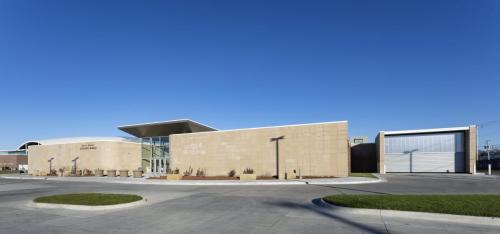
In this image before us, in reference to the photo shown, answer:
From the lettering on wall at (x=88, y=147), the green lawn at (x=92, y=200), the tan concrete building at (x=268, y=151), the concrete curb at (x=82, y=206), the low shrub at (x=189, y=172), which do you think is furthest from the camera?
the lettering on wall at (x=88, y=147)

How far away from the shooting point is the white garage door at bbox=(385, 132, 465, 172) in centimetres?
4331

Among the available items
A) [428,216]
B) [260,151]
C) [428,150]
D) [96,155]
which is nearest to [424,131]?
[428,150]

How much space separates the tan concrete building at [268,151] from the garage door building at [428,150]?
16207 mm

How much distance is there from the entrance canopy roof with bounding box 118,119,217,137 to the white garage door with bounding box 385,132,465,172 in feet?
74.2

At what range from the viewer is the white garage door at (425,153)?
142 feet

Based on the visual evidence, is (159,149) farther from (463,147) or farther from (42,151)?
(463,147)

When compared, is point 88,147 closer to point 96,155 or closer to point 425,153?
point 96,155

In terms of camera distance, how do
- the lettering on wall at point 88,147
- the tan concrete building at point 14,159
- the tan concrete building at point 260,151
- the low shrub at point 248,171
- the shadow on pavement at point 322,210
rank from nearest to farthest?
the shadow on pavement at point 322,210
the tan concrete building at point 260,151
the low shrub at point 248,171
the lettering on wall at point 88,147
the tan concrete building at point 14,159

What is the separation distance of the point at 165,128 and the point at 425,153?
30.4 meters

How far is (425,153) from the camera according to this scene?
4503cm

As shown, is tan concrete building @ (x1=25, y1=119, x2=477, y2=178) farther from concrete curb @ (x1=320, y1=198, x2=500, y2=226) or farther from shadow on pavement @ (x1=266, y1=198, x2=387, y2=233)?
concrete curb @ (x1=320, y1=198, x2=500, y2=226)

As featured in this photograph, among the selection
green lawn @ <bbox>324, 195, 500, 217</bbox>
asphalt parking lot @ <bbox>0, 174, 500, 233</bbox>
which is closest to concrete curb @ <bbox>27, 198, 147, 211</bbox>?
asphalt parking lot @ <bbox>0, 174, 500, 233</bbox>

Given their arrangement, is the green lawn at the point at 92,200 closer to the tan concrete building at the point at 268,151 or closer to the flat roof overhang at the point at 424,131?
the tan concrete building at the point at 268,151

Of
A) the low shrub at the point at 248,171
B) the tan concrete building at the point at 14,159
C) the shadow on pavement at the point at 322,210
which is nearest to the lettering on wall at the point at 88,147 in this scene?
the low shrub at the point at 248,171
